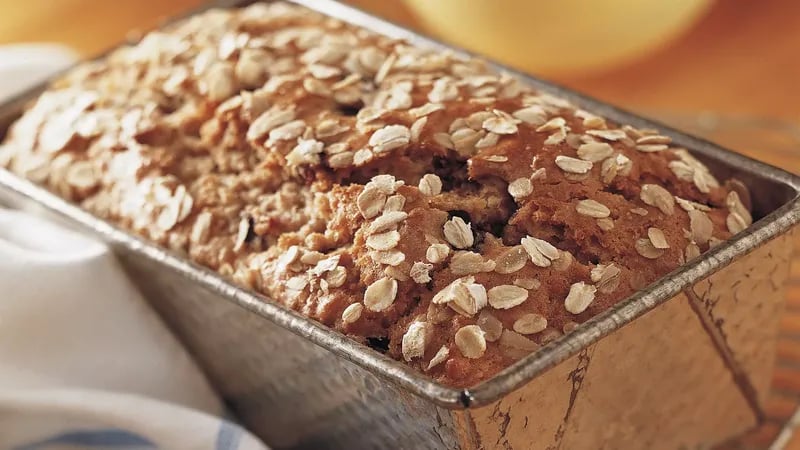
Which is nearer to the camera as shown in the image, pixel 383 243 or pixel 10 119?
pixel 383 243

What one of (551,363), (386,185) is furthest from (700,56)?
(551,363)

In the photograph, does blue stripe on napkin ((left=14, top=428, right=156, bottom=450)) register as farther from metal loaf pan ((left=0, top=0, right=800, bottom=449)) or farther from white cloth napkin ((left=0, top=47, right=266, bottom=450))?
metal loaf pan ((left=0, top=0, right=800, bottom=449))

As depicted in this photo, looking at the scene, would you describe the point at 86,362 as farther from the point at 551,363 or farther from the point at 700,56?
the point at 700,56

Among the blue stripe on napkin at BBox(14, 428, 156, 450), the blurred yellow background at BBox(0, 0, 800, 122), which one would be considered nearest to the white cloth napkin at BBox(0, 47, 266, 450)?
the blue stripe on napkin at BBox(14, 428, 156, 450)

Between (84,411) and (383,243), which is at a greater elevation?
(383,243)

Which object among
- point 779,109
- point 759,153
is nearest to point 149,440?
point 759,153

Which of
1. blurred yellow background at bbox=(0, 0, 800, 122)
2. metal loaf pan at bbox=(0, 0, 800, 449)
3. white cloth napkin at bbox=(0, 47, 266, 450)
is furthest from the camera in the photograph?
blurred yellow background at bbox=(0, 0, 800, 122)

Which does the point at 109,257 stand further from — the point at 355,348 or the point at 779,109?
the point at 779,109

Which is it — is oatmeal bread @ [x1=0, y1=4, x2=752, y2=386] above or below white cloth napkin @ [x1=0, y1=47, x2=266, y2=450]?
above

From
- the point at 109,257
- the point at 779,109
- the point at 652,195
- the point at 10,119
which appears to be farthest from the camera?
the point at 779,109
